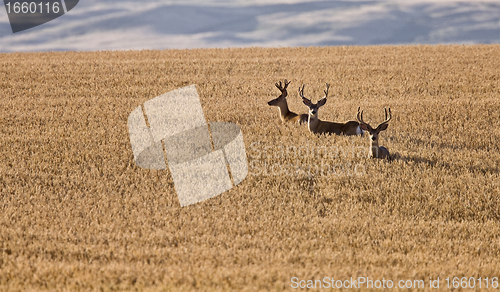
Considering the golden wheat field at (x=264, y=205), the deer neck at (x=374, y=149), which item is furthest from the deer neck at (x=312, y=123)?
the deer neck at (x=374, y=149)

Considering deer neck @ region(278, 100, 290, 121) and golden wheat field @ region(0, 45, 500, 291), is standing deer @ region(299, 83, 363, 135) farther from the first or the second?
deer neck @ region(278, 100, 290, 121)

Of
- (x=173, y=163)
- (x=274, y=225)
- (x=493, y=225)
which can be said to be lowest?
(x=493, y=225)

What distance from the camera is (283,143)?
10438 millimetres

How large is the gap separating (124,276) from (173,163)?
443 centimetres

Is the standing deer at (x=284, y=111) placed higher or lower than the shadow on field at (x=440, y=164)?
higher

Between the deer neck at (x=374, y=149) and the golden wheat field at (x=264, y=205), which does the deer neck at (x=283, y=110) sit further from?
the deer neck at (x=374, y=149)

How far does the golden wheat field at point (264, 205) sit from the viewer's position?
5359mm

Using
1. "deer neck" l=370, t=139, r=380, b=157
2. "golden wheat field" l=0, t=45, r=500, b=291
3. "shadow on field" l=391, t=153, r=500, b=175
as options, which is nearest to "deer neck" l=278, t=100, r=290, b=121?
"golden wheat field" l=0, t=45, r=500, b=291

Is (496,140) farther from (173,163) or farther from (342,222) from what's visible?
(173,163)

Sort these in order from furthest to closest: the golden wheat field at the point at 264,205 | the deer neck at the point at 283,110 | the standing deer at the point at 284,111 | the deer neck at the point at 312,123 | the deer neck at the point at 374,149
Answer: the deer neck at the point at 283,110 < the standing deer at the point at 284,111 < the deer neck at the point at 312,123 < the deer neck at the point at 374,149 < the golden wheat field at the point at 264,205

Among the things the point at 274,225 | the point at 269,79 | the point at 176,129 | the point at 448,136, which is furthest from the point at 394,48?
the point at 274,225

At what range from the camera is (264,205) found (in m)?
7.45

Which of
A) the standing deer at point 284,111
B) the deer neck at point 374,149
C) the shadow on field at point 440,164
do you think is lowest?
the shadow on field at point 440,164

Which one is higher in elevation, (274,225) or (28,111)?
(28,111)
